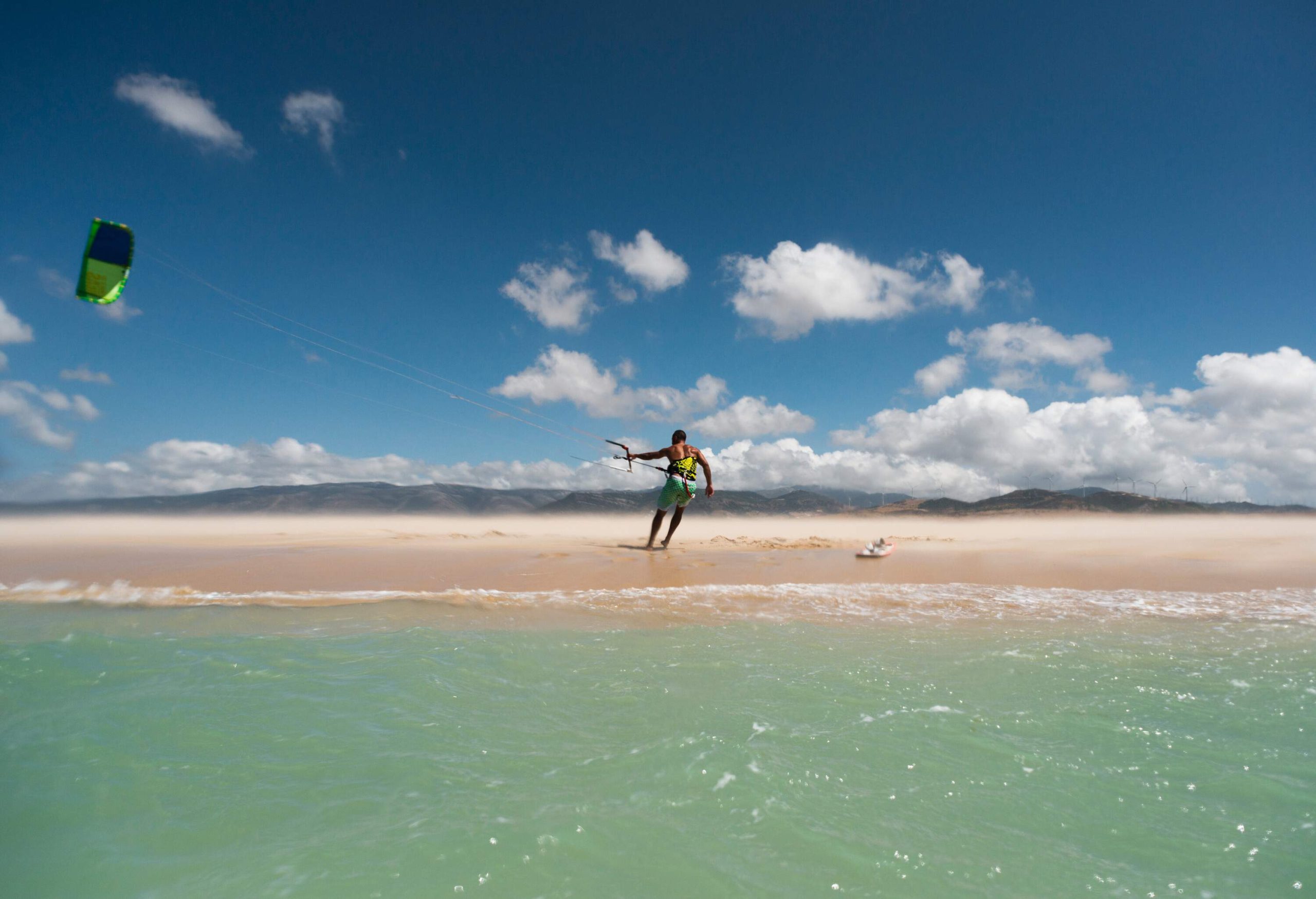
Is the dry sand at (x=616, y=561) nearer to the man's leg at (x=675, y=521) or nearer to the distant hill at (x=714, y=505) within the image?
the man's leg at (x=675, y=521)

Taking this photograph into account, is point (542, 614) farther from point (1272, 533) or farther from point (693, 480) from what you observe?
point (1272, 533)

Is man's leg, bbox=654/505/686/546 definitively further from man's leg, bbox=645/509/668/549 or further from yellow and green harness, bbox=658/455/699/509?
yellow and green harness, bbox=658/455/699/509

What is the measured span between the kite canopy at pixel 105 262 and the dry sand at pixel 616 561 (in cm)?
439

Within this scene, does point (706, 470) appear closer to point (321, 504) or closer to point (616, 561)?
point (616, 561)

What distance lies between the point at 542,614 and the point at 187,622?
13.1 feet

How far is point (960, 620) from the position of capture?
716 centimetres

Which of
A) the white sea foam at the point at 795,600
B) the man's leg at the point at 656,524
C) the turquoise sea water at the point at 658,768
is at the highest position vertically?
the man's leg at the point at 656,524

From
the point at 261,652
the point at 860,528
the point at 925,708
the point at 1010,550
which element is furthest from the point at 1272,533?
the point at 261,652

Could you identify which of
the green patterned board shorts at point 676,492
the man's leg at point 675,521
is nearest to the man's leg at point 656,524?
the man's leg at point 675,521

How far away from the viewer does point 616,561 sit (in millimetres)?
12156

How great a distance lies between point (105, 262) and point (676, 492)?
33.9ft

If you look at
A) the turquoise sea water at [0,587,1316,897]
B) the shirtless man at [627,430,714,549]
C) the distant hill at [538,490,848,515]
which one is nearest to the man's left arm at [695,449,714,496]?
the shirtless man at [627,430,714,549]

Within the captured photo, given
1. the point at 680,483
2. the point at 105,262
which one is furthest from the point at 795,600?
the point at 105,262

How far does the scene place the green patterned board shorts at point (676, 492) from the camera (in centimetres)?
1340
